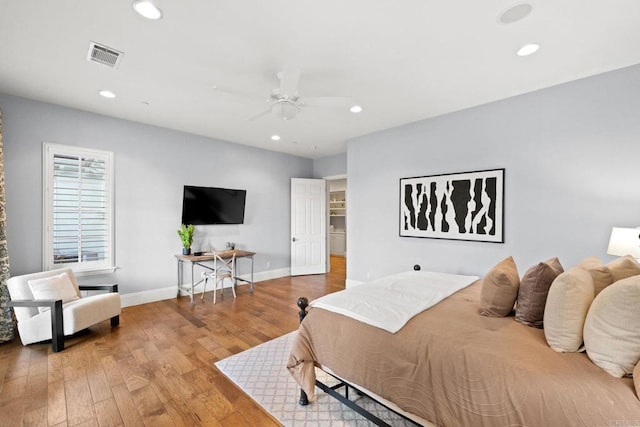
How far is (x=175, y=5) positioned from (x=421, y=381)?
2813mm

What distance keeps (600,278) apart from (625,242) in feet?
4.87

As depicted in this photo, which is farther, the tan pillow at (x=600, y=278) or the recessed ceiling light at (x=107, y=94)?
the recessed ceiling light at (x=107, y=94)

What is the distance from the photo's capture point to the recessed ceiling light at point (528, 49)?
7.89ft

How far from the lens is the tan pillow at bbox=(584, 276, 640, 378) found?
1153mm

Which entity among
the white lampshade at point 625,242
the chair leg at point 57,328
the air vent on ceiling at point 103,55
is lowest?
the chair leg at point 57,328

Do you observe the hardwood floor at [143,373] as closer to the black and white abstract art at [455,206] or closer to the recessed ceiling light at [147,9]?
the black and white abstract art at [455,206]

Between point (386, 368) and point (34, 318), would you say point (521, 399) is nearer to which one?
point (386, 368)

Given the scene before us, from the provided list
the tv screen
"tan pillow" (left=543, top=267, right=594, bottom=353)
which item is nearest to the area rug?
"tan pillow" (left=543, top=267, right=594, bottom=353)

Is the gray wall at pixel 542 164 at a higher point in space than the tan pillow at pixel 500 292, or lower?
higher

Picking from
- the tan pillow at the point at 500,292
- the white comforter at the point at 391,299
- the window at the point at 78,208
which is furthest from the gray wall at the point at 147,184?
the tan pillow at the point at 500,292

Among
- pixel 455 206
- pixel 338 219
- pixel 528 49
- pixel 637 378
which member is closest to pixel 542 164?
pixel 455 206

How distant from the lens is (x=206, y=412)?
6.68 feet

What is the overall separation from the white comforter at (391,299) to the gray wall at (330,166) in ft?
13.3

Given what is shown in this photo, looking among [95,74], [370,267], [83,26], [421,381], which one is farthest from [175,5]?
[370,267]
